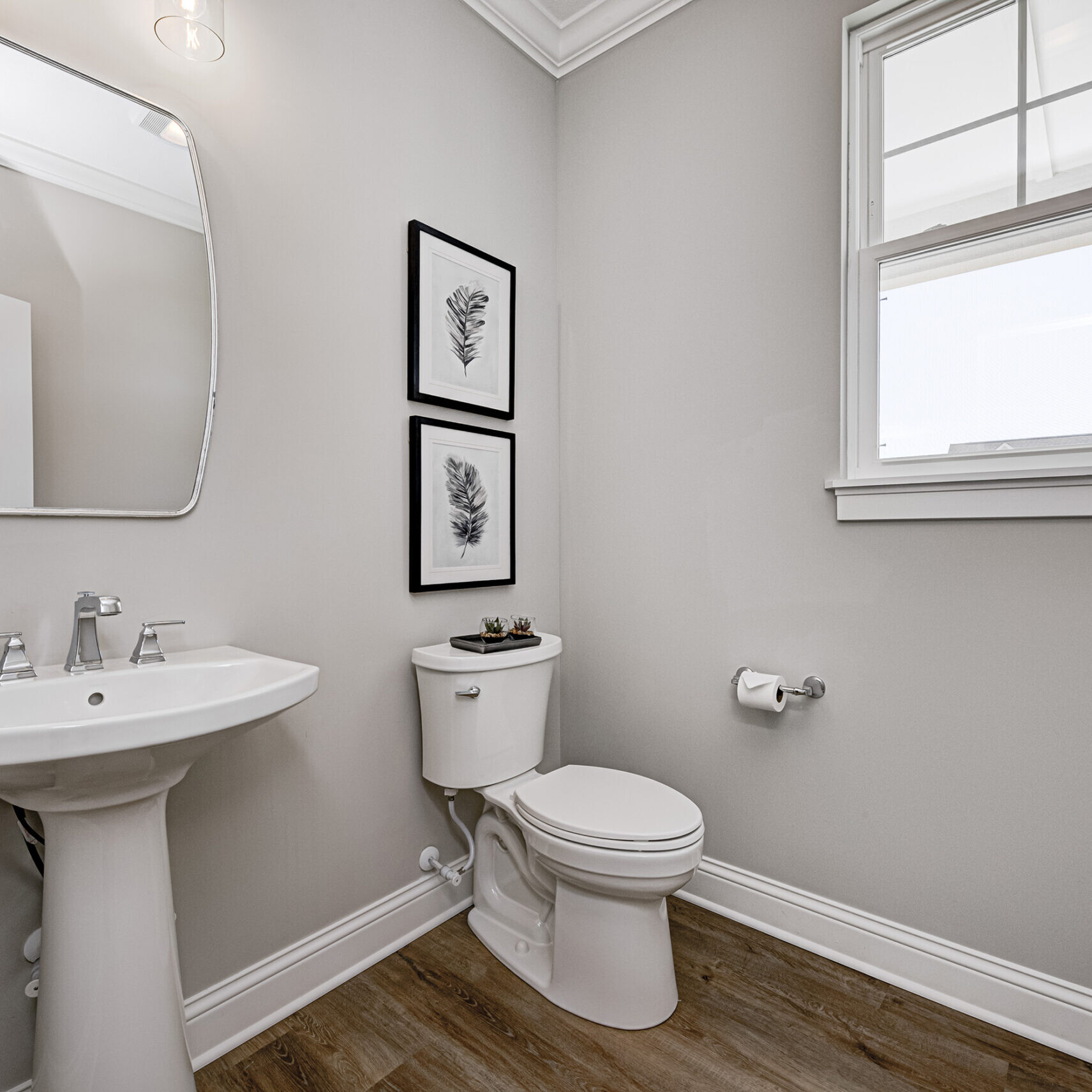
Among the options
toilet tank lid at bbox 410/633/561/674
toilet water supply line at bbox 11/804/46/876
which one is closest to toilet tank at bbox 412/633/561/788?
toilet tank lid at bbox 410/633/561/674

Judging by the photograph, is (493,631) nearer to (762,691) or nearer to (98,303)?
(762,691)

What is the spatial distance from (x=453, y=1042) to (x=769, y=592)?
49.4 inches

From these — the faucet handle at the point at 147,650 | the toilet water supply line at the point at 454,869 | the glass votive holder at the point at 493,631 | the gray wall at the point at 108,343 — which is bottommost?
the toilet water supply line at the point at 454,869

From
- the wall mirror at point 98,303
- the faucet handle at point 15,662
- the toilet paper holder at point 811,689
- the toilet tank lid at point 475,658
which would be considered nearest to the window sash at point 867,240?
the toilet paper holder at point 811,689

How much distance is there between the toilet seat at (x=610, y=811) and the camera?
140 cm

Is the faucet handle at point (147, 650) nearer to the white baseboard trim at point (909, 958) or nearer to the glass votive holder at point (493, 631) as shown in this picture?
the glass votive holder at point (493, 631)

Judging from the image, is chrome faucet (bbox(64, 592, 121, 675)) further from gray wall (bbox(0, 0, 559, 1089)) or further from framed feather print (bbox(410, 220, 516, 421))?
framed feather print (bbox(410, 220, 516, 421))

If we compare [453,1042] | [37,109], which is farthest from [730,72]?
[453,1042]

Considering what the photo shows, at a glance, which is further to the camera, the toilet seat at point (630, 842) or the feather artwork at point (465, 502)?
the feather artwork at point (465, 502)

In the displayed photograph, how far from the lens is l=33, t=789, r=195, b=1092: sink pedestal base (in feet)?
3.31

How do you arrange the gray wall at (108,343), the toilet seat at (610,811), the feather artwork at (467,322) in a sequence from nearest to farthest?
the gray wall at (108,343)
the toilet seat at (610,811)
the feather artwork at (467,322)

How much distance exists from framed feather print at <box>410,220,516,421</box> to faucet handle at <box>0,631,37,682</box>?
101 centimetres

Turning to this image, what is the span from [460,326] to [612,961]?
160cm

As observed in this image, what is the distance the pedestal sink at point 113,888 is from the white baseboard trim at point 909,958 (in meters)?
1.33
